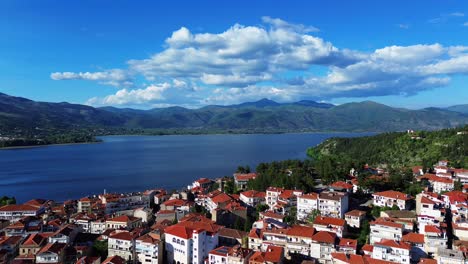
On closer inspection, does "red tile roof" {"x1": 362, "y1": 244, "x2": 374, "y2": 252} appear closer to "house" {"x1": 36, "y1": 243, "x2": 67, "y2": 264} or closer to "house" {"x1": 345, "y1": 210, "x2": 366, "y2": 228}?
"house" {"x1": 345, "y1": 210, "x2": 366, "y2": 228}

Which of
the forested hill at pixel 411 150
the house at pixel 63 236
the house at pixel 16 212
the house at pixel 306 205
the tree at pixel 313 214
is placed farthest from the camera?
the forested hill at pixel 411 150

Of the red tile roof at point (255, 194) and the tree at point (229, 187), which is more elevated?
the red tile roof at point (255, 194)

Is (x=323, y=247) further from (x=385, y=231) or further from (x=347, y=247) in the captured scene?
(x=385, y=231)

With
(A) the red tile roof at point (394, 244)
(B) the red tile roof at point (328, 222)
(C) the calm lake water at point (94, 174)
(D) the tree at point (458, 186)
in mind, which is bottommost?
(C) the calm lake water at point (94, 174)

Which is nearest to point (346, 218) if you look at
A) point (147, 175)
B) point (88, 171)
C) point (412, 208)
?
point (412, 208)

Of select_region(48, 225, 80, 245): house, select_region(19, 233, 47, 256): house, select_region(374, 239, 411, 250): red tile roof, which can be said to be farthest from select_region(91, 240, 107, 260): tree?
select_region(374, 239, 411, 250): red tile roof

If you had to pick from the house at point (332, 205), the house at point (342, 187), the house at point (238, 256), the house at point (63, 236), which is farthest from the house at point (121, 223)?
the house at point (342, 187)

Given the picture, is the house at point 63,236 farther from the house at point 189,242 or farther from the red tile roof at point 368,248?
the red tile roof at point 368,248

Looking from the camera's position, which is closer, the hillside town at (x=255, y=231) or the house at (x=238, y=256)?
the house at (x=238, y=256)
